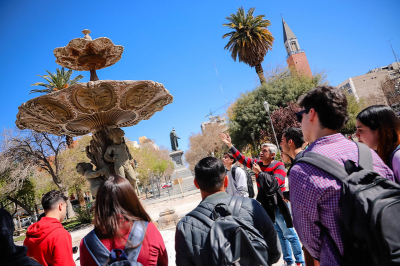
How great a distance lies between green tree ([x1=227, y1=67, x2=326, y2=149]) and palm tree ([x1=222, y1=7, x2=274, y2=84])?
2.71 m

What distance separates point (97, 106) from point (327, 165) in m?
5.67

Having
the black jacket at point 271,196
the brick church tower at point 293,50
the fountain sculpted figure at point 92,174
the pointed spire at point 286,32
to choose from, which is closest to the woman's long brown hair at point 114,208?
the black jacket at point 271,196

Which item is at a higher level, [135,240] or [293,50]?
[293,50]

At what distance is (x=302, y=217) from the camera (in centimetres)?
164

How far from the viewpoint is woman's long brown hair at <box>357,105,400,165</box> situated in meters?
2.39

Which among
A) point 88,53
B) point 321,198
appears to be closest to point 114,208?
point 321,198

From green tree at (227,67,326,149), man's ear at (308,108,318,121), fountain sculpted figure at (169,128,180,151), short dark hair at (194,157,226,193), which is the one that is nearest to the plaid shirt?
short dark hair at (194,157,226,193)

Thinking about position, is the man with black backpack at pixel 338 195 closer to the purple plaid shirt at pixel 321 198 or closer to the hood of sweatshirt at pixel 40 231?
the purple plaid shirt at pixel 321 198

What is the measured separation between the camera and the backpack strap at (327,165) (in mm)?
1490

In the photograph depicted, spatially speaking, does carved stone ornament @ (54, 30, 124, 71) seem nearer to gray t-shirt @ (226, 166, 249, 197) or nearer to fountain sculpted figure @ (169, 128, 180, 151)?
gray t-shirt @ (226, 166, 249, 197)

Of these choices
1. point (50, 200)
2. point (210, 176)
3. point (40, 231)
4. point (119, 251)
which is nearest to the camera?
point (119, 251)

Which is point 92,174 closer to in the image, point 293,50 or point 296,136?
point 296,136

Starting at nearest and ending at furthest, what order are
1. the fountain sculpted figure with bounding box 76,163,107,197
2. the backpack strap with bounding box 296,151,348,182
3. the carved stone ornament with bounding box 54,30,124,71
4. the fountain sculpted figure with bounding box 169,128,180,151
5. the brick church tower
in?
1. the backpack strap with bounding box 296,151,348,182
2. the fountain sculpted figure with bounding box 76,163,107,197
3. the carved stone ornament with bounding box 54,30,124,71
4. the fountain sculpted figure with bounding box 169,128,180,151
5. the brick church tower

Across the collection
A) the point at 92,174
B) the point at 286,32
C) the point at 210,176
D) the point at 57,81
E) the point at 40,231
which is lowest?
the point at 40,231
